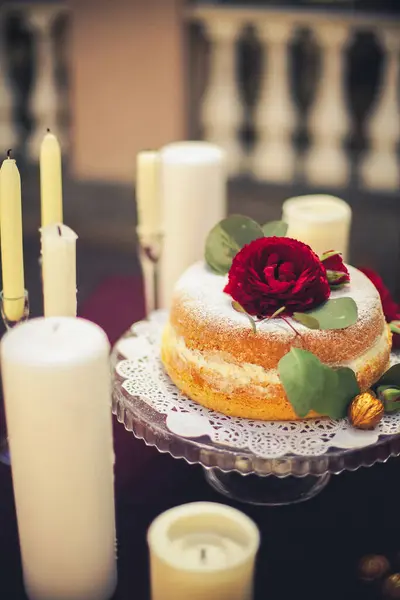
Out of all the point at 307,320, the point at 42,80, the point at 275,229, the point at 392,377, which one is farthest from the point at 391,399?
the point at 42,80

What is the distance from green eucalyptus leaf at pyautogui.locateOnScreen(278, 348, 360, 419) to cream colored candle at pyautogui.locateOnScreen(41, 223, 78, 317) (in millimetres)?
232

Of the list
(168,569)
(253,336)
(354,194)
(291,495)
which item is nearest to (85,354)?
(168,569)

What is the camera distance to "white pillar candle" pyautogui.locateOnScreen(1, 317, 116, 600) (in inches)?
26.1

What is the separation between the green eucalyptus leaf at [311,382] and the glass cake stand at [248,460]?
5 centimetres

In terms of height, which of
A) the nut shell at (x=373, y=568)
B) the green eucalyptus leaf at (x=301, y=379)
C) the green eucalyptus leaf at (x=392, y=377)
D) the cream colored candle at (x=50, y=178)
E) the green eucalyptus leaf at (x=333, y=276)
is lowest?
the nut shell at (x=373, y=568)

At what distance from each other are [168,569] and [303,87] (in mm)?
2835

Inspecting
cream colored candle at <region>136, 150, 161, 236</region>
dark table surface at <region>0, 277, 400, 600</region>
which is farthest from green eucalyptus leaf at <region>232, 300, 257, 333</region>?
cream colored candle at <region>136, 150, 161, 236</region>

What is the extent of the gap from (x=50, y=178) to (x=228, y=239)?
0.87ft

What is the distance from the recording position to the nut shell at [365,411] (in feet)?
2.91

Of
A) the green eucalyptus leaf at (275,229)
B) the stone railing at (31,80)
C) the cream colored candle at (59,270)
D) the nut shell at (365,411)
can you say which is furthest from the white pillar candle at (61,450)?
the stone railing at (31,80)

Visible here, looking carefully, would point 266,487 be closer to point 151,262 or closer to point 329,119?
point 151,262

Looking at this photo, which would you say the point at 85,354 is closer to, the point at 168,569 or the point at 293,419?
the point at 168,569

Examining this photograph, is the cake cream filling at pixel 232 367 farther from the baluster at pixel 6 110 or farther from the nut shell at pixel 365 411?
the baluster at pixel 6 110

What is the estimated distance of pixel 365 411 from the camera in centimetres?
89
